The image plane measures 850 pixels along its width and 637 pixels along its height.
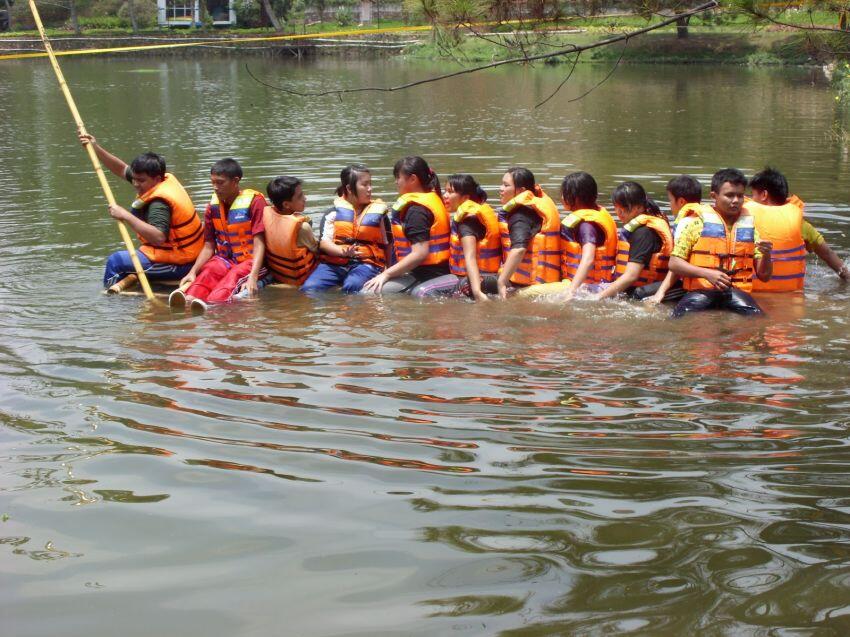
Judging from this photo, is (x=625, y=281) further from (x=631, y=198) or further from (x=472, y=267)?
(x=472, y=267)

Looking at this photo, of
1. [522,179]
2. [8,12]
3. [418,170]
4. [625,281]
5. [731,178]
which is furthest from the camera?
[8,12]

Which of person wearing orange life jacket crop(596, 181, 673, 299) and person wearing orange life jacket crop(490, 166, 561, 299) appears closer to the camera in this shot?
person wearing orange life jacket crop(596, 181, 673, 299)

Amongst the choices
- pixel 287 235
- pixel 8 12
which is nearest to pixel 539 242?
pixel 287 235

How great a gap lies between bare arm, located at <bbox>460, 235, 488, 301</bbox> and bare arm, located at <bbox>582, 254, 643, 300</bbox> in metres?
0.95

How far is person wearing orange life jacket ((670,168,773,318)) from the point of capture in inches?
276

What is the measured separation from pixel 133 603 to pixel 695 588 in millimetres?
1879

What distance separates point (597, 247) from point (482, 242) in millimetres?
952

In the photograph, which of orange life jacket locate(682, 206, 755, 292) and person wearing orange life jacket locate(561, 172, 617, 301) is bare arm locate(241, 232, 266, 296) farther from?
orange life jacket locate(682, 206, 755, 292)

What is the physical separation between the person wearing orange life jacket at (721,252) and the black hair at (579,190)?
0.81 m

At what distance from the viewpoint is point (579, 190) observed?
7594 mm

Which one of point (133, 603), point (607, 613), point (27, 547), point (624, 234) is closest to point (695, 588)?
point (607, 613)

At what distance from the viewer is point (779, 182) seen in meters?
7.69

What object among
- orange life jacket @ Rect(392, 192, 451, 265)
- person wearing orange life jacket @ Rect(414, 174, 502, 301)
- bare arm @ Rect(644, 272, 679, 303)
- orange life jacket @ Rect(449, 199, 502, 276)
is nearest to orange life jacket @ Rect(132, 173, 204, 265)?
orange life jacket @ Rect(392, 192, 451, 265)

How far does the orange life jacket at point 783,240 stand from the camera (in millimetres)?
7594
